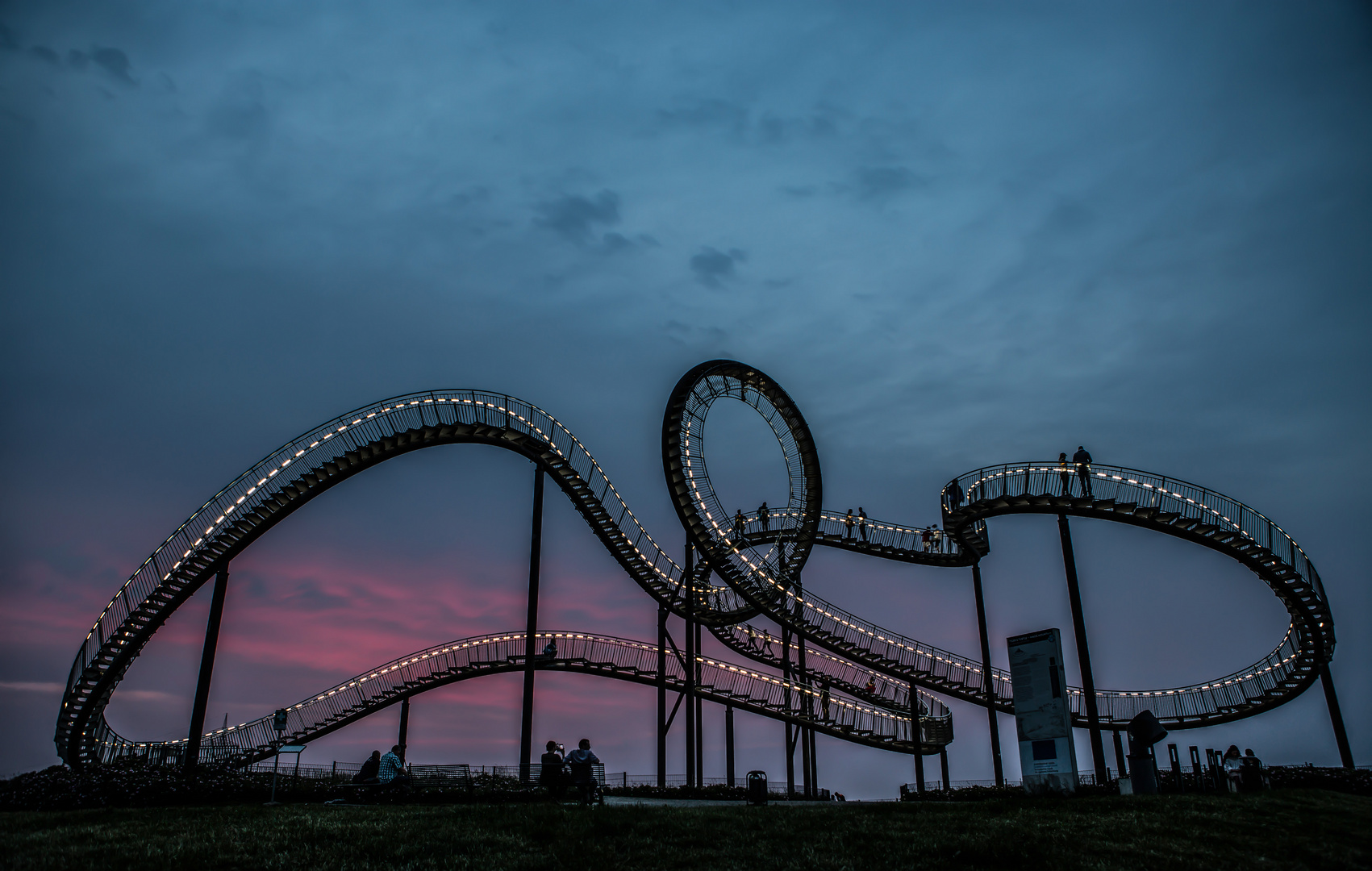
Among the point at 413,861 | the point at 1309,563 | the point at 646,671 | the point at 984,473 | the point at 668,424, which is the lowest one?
the point at 413,861

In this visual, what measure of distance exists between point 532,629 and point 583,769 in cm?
794

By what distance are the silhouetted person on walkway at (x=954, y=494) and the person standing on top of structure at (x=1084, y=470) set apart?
453 cm

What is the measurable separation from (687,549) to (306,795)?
16.4 metres

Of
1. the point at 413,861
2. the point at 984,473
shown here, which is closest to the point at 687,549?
the point at 984,473

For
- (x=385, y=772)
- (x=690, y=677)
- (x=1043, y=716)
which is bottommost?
(x=385, y=772)

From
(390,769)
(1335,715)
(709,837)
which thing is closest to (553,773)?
(390,769)

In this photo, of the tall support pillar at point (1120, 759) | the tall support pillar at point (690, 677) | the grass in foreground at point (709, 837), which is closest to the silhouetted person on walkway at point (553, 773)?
the grass in foreground at point (709, 837)

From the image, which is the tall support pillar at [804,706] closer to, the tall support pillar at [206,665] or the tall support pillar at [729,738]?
the tall support pillar at [729,738]

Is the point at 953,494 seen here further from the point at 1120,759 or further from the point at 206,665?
the point at 206,665

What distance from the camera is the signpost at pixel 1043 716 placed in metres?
17.0

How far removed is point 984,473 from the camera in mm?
31250

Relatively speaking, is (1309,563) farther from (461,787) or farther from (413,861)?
(413,861)

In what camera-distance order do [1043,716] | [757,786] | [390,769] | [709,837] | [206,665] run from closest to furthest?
1. [709,837]
2. [1043,716]
3. [757,786]
4. [390,769]
5. [206,665]

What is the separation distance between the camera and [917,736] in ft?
103
